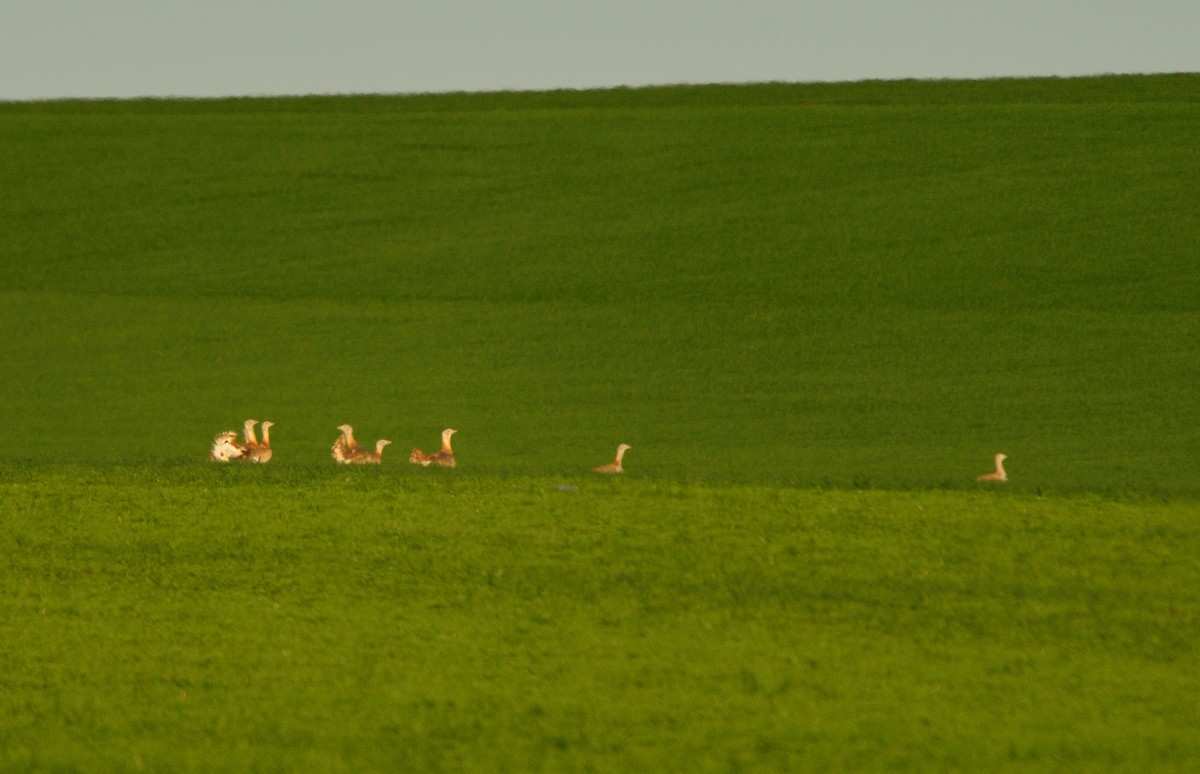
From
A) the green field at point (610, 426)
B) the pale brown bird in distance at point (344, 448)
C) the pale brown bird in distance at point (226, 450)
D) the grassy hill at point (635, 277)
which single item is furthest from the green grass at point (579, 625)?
the pale brown bird in distance at point (344, 448)

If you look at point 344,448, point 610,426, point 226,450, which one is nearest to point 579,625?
point 344,448

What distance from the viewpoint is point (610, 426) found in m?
17.2

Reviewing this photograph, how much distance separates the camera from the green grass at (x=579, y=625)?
6.60 m

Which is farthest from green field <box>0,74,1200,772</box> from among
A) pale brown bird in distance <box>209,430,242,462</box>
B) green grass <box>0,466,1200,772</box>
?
pale brown bird in distance <box>209,430,242,462</box>

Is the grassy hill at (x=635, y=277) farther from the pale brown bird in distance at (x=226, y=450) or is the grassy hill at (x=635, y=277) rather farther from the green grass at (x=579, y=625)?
the green grass at (x=579, y=625)

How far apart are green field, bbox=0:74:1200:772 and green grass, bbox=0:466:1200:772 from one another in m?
0.03

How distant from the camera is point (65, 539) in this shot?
10.0 meters

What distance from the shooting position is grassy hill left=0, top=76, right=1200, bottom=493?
1711 centimetres

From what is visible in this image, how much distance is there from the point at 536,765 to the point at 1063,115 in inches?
963

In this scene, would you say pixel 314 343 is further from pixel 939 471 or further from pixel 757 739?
pixel 757 739

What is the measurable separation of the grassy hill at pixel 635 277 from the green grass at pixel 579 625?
66.1 inches

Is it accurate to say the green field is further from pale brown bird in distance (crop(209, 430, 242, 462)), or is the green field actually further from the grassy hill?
pale brown bird in distance (crop(209, 430, 242, 462))

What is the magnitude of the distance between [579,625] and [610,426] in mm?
8989

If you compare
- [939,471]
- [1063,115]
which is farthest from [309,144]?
[939,471]
